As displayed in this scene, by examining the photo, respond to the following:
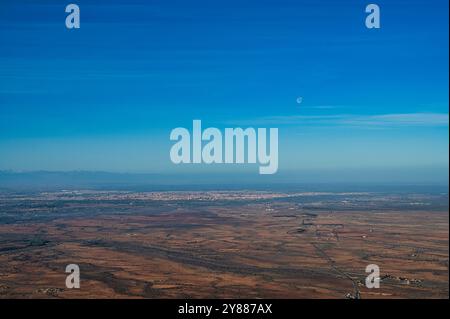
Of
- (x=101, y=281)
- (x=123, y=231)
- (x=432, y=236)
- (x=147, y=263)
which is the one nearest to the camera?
(x=101, y=281)

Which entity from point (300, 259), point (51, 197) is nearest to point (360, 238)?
point (300, 259)

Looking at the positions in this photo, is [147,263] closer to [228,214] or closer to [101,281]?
[101,281]
